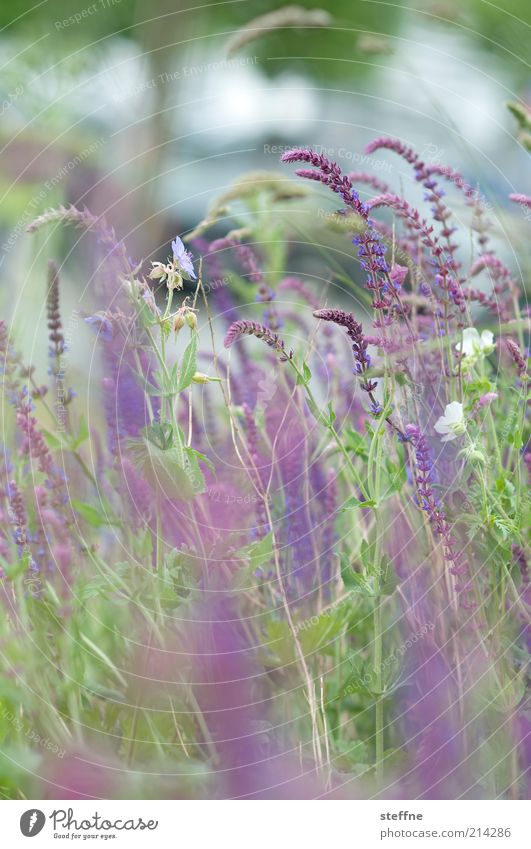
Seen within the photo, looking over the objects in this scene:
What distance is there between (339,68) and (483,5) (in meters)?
0.67

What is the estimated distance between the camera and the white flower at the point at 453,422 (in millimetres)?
600

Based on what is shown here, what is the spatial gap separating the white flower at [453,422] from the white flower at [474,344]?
7 centimetres

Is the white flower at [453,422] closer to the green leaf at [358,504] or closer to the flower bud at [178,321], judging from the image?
the green leaf at [358,504]

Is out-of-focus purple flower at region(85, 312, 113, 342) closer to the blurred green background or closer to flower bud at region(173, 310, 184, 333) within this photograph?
flower bud at region(173, 310, 184, 333)

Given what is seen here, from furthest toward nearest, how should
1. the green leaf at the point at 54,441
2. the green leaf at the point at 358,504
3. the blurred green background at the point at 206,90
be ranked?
the blurred green background at the point at 206,90
the green leaf at the point at 54,441
the green leaf at the point at 358,504

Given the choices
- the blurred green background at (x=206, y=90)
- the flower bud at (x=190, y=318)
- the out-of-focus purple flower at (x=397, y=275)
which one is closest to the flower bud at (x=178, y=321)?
the flower bud at (x=190, y=318)

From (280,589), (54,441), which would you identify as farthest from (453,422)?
(54,441)

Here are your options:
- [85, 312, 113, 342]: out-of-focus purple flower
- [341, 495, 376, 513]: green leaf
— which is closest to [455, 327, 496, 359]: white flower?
[341, 495, 376, 513]: green leaf

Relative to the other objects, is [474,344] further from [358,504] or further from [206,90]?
[206,90]

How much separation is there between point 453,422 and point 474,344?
3.6 inches

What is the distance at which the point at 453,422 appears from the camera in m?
0.60

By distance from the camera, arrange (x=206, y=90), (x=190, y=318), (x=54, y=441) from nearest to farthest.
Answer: (x=190, y=318) < (x=54, y=441) < (x=206, y=90)

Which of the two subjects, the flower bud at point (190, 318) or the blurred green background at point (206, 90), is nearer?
the flower bud at point (190, 318)

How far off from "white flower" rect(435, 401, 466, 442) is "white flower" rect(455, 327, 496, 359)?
72 mm
